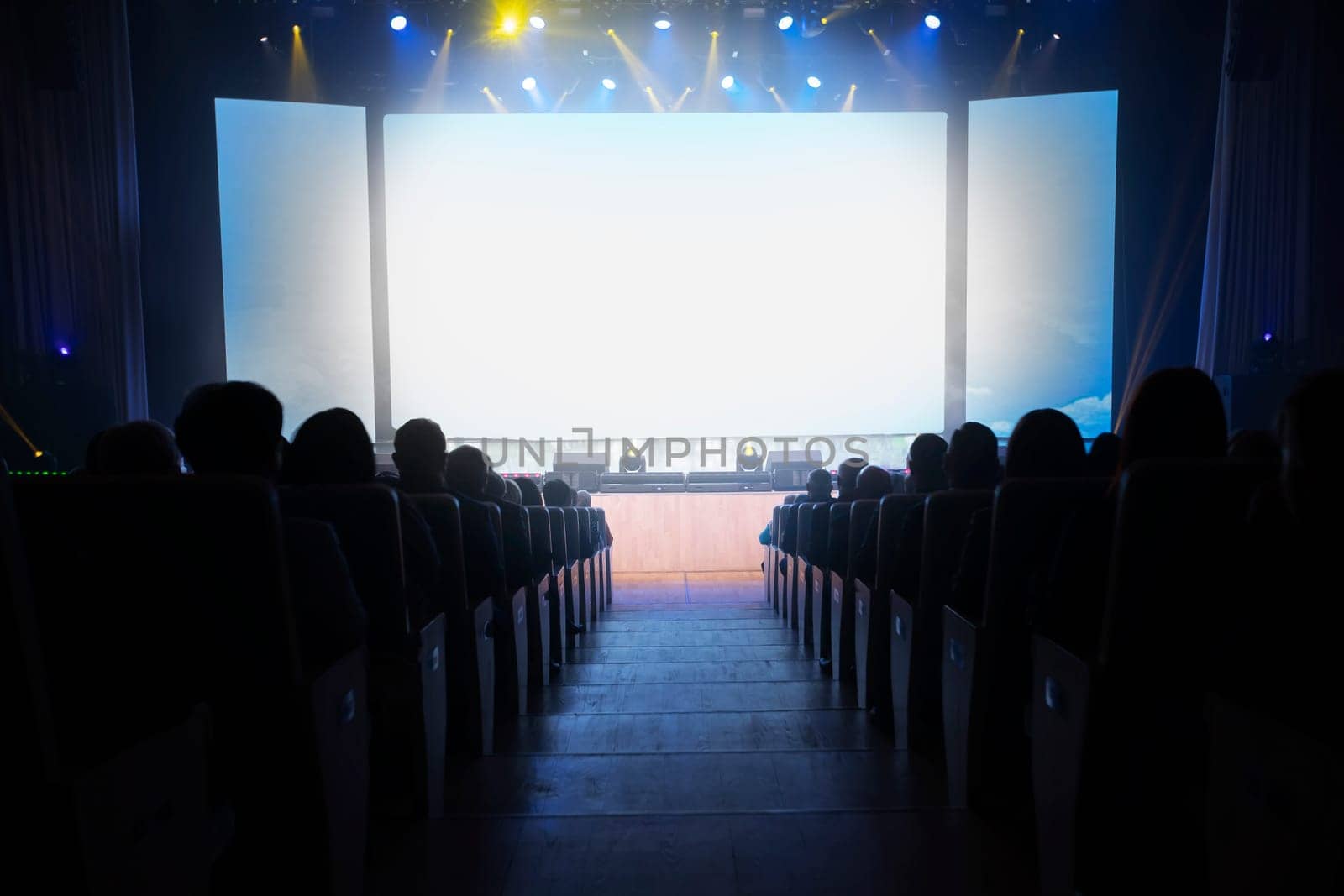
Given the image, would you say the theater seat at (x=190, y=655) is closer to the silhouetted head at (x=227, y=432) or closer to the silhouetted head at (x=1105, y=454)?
the silhouetted head at (x=227, y=432)

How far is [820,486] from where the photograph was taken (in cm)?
542

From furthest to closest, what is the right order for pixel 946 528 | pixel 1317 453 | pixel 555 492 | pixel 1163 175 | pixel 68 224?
pixel 1163 175 < pixel 68 224 < pixel 555 492 < pixel 946 528 < pixel 1317 453

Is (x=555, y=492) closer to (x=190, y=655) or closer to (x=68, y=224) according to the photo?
(x=190, y=655)

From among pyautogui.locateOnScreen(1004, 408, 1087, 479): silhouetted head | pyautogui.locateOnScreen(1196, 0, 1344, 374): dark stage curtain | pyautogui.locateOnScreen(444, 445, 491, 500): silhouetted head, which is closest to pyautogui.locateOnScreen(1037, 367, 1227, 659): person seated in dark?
pyautogui.locateOnScreen(1004, 408, 1087, 479): silhouetted head

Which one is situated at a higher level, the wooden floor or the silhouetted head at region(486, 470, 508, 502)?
the silhouetted head at region(486, 470, 508, 502)

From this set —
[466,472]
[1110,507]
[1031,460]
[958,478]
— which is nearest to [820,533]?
[958,478]

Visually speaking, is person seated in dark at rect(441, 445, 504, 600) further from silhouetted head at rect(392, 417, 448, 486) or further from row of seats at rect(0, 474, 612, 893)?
row of seats at rect(0, 474, 612, 893)

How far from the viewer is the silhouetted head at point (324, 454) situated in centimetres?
189

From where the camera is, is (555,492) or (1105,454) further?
(555,492)

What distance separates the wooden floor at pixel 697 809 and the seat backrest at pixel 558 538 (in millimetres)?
681

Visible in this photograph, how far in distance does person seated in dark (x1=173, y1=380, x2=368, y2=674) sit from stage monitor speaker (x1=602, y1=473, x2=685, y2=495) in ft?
21.8

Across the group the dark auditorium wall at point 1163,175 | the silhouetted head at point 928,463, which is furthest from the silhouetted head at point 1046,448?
the dark auditorium wall at point 1163,175

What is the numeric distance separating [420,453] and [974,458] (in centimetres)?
168

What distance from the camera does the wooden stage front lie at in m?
7.96
